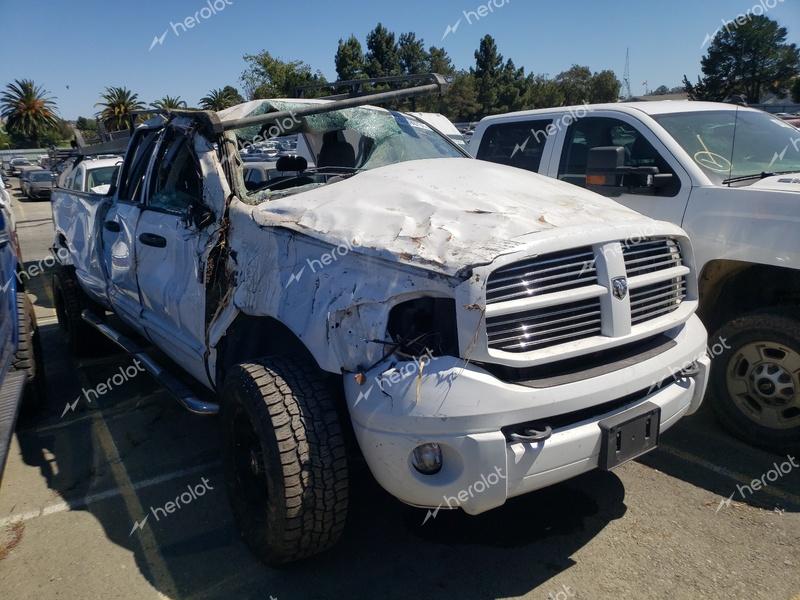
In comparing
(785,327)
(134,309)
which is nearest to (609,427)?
(785,327)

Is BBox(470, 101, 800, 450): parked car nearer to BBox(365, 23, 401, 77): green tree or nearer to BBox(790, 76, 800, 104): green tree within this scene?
BBox(790, 76, 800, 104): green tree

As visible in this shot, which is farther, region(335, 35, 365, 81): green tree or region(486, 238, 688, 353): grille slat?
region(335, 35, 365, 81): green tree

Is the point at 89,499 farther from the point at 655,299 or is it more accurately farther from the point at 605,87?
the point at 605,87

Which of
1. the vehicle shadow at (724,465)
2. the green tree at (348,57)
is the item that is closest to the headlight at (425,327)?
the vehicle shadow at (724,465)

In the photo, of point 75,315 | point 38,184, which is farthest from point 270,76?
point 75,315

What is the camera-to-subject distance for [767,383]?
3748 millimetres

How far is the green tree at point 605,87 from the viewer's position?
6550 cm

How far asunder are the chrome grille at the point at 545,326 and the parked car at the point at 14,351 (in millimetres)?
2534

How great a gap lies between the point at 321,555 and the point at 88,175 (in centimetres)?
679

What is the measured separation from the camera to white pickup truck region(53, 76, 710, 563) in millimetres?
2258

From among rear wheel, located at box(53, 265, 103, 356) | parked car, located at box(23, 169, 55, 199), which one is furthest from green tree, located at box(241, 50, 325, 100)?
rear wheel, located at box(53, 265, 103, 356)

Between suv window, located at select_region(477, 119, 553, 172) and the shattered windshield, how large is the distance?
1270 mm

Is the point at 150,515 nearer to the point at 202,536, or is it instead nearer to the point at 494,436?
the point at 202,536

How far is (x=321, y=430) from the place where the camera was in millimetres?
2486
